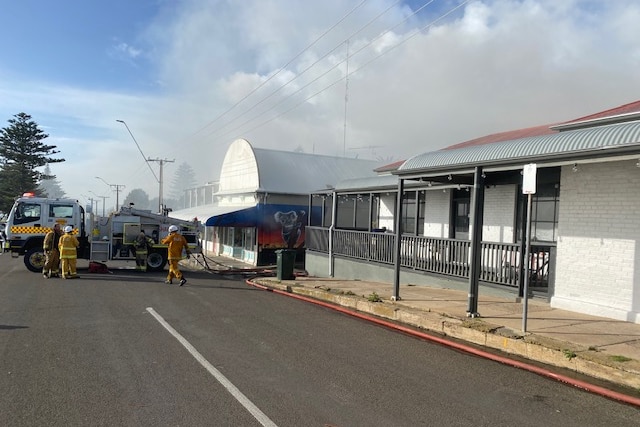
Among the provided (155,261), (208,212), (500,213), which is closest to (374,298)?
(500,213)

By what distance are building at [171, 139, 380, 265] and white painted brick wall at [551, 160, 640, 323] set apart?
1373cm

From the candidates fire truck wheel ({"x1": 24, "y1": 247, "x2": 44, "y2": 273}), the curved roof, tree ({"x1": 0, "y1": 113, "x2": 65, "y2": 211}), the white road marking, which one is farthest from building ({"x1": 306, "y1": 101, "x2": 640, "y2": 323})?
tree ({"x1": 0, "y1": 113, "x2": 65, "y2": 211})

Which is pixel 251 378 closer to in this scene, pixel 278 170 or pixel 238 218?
pixel 238 218

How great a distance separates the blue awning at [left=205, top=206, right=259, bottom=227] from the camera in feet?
78.1

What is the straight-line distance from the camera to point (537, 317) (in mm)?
8508

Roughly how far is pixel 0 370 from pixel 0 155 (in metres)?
64.1

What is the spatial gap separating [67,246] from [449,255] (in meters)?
11.5

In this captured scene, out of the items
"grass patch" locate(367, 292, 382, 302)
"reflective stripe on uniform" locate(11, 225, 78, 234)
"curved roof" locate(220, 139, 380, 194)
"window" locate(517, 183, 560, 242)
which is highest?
"curved roof" locate(220, 139, 380, 194)

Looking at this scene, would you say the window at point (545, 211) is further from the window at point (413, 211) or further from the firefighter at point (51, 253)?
the firefighter at point (51, 253)

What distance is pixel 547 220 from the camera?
11.2 m

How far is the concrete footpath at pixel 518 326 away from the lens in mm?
6004

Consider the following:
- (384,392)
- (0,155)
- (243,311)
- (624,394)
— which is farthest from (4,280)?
(0,155)

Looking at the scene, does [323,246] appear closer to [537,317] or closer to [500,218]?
[500,218]

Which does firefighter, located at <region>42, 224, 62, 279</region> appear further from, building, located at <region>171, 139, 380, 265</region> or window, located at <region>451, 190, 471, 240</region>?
window, located at <region>451, 190, 471, 240</region>
